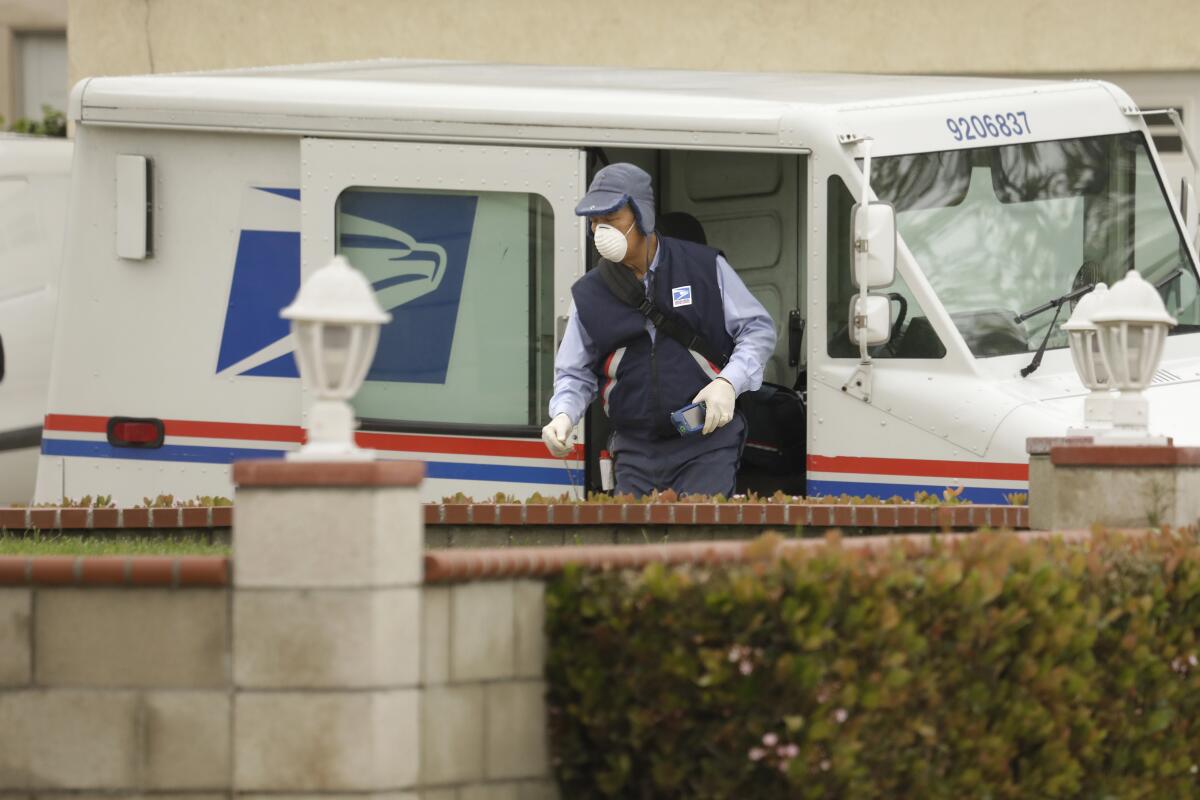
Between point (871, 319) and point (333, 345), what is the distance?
12.2 ft

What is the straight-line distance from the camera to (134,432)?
396 inches

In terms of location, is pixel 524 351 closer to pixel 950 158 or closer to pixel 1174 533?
pixel 950 158

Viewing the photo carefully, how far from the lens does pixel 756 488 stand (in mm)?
10289

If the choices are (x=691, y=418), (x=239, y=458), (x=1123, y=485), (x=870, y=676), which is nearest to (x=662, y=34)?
(x=239, y=458)

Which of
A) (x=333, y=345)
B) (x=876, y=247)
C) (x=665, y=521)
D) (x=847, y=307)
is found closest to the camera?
(x=333, y=345)

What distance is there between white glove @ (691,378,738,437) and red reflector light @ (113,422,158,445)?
8.73ft

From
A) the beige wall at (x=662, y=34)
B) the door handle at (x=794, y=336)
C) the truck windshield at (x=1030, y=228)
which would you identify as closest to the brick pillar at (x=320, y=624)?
the truck windshield at (x=1030, y=228)

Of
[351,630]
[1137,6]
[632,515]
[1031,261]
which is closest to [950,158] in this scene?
[1031,261]

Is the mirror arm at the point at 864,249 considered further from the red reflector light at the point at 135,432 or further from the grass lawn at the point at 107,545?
the red reflector light at the point at 135,432

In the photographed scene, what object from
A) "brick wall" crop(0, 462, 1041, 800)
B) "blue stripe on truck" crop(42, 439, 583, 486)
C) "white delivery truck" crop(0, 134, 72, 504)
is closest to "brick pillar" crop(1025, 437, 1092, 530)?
"brick wall" crop(0, 462, 1041, 800)

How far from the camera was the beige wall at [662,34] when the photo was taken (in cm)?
1595

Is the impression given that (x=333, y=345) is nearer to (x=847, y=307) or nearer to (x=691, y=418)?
(x=691, y=418)

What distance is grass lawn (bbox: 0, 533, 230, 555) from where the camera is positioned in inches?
296

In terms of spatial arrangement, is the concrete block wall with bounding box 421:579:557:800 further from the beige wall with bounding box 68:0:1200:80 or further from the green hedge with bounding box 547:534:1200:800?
the beige wall with bounding box 68:0:1200:80
